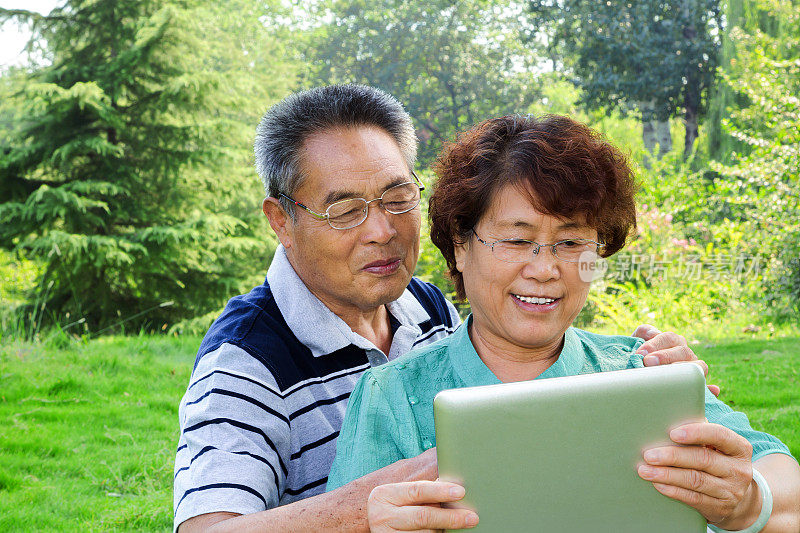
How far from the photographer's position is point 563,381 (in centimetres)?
110

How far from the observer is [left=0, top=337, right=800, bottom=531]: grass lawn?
3455 mm

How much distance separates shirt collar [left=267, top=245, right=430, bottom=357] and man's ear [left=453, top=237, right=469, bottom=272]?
0.44 meters

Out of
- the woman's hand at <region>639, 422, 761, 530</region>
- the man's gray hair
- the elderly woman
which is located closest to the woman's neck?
the elderly woman

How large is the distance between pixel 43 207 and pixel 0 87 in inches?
334

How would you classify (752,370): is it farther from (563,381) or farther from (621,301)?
(563,381)

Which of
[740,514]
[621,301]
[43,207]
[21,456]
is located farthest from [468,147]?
[43,207]

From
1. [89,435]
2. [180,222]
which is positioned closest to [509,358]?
[89,435]

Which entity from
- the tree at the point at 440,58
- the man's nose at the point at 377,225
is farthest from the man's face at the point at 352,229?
the tree at the point at 440,58

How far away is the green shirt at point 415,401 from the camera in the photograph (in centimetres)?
144

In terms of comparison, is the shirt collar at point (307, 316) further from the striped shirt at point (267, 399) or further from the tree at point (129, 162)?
the tree at point (129, 162)

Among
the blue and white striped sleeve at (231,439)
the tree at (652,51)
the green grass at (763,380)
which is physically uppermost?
the tree at (652,51)

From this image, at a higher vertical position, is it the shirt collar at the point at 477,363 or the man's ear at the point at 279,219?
the man's ear at the point at 279,219

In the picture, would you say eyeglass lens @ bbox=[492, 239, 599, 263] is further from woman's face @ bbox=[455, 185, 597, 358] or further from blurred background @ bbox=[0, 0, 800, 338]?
blurred background @ bbox=[0, 0, 800, 338]

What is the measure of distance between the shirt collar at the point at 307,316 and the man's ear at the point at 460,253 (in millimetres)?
440
